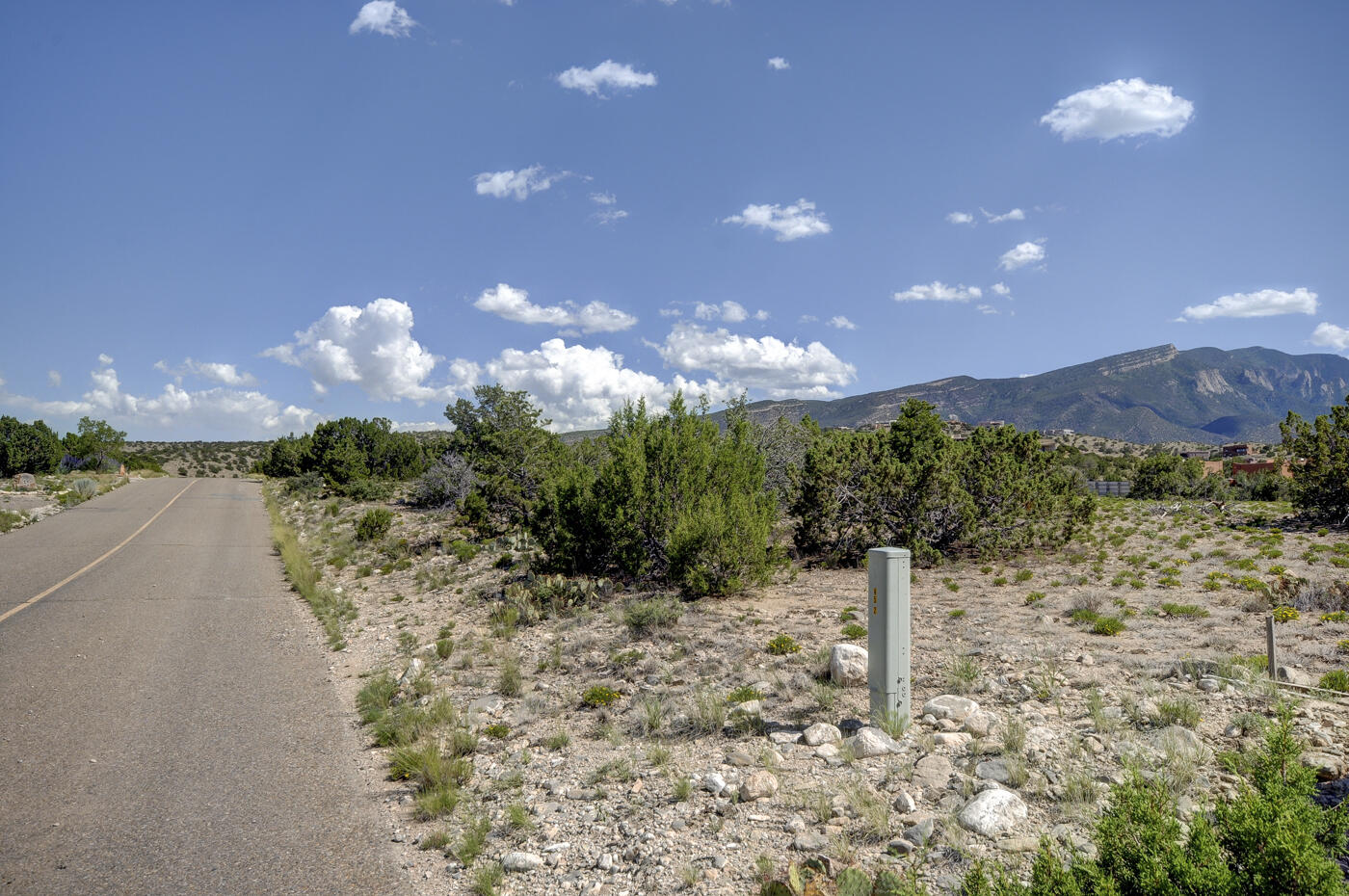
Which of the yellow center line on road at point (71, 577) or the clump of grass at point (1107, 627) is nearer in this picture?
the clump of grass at point (1107, 627)

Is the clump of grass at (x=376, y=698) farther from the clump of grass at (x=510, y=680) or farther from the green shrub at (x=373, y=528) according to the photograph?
the green shrub at (x=373, y=528)

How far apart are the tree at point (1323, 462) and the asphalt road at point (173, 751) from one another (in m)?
29.9

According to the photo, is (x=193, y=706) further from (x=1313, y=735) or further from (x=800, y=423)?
(x=800, y=423)

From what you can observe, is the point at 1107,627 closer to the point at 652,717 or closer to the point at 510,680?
the point at 652,717

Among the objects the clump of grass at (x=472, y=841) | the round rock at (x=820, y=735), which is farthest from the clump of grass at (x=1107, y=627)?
the clump of grass at (x=472, y=841)

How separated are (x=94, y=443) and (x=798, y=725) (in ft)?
258

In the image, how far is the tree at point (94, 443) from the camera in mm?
60500

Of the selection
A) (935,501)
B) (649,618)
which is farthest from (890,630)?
(935,501)

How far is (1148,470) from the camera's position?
153 feet

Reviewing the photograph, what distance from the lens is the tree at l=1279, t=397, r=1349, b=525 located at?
22.7 metres

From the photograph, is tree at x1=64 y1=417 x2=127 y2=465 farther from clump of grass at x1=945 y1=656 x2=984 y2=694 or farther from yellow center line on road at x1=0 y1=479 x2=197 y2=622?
clump of grass at x1=945 y1=656 x2=984 y2=694

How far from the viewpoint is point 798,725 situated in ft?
19.6

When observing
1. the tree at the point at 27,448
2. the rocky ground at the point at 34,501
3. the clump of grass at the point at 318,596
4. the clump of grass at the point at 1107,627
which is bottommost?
the clump of grass at the point at 318,596

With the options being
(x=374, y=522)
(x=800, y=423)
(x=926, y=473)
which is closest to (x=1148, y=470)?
(x=800, y=423)
